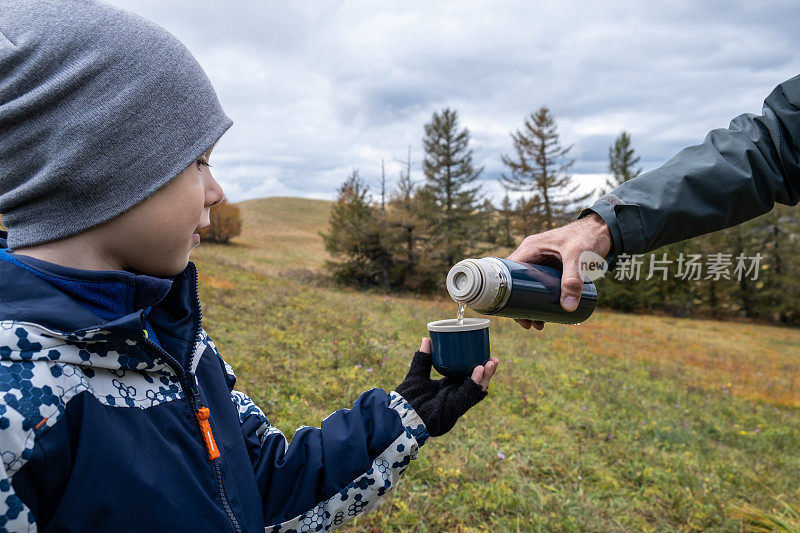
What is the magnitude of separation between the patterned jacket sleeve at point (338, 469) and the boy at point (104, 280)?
0.72ft

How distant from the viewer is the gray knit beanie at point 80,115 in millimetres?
1059

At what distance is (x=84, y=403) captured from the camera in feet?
3.34

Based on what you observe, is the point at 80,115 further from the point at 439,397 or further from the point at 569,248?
the point at 569,248

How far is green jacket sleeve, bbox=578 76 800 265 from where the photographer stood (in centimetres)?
222

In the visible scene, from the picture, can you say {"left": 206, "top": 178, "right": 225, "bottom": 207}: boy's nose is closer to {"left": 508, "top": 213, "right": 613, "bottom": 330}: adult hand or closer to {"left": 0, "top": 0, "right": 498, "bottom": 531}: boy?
{"left": 0, "top": 0, "right": 498, "bottom": 531}: boy

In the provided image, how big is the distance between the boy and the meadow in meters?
2.40

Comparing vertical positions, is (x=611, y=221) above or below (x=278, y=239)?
below

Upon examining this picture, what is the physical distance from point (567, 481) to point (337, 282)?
873 inches

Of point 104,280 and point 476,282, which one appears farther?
point 476,282

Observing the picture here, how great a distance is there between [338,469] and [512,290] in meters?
0.95

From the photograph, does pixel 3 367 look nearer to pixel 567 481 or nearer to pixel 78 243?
pixel 78 243

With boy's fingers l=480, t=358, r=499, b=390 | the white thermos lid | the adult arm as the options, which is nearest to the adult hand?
the adult arm

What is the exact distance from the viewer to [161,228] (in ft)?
4.05

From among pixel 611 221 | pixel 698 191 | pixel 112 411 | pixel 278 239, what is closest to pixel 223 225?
pixel 278 239
